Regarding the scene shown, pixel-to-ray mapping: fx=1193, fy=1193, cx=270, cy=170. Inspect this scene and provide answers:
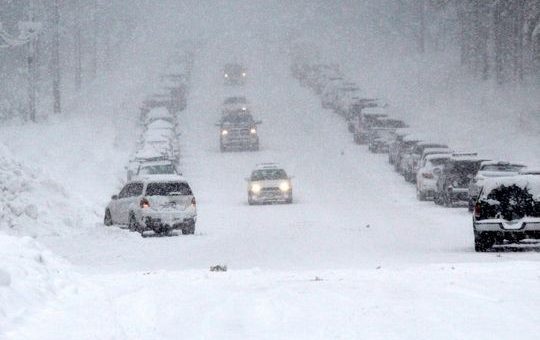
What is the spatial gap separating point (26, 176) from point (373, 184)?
18186 millimetres

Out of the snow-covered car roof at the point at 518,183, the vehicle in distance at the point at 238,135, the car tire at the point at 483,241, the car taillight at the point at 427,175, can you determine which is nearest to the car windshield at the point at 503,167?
the car taillight at the point at 427,175

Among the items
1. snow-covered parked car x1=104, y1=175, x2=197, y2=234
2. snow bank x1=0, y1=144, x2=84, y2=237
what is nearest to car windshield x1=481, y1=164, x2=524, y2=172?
snow-covered parked car x1=104, y1=175, x2=197, y2=234

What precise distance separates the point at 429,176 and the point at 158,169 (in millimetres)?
9033

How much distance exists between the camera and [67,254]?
23.6 m

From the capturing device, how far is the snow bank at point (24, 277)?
395 inches

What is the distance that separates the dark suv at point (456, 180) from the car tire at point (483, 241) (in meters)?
13.7

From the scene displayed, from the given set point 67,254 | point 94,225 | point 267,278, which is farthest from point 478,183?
point 267,278

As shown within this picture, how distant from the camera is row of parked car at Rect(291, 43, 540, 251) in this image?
874 inches

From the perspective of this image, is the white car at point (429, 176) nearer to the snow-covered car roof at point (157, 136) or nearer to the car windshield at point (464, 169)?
the car windshield at point (464, 169)

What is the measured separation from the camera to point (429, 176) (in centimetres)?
3909

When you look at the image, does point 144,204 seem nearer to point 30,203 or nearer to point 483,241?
point 30,203

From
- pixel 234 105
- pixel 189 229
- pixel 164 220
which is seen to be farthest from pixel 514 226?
pixel 234 105

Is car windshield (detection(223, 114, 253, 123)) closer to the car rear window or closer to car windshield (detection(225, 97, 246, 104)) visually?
car windshield (detection(225, 97, 246, 104))

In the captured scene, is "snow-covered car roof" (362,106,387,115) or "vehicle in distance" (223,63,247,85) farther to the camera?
"vehicle in distance" (223,63,247,85)
